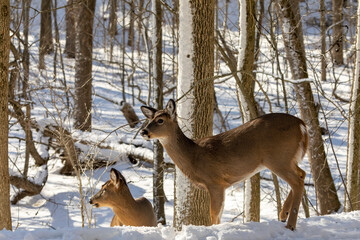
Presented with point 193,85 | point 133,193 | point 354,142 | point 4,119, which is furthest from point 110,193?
point 133,193

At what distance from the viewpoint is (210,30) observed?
22.3 ft

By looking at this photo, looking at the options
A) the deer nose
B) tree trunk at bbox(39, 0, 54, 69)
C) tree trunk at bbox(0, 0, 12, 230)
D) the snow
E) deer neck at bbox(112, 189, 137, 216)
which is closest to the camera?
the snow

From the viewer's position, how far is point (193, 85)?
6.67 meters

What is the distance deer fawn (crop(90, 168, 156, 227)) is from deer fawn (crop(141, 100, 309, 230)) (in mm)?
1638

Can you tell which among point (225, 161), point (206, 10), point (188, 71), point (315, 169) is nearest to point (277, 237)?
point (225, 161)

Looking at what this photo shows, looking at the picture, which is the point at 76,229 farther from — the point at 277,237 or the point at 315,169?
the point at 315,169

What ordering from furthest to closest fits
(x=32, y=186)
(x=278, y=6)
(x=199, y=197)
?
(x=32, y=186) → (x=278, y=6) → (x=199, y=197)

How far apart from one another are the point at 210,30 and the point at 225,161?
2.18m

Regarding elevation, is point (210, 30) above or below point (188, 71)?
above

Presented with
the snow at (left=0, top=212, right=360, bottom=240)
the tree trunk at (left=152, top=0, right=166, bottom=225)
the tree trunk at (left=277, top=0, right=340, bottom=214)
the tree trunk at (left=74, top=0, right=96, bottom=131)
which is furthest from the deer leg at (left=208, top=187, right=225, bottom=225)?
the tree trunk at (left=74, top=0, right=96, bottom=131)

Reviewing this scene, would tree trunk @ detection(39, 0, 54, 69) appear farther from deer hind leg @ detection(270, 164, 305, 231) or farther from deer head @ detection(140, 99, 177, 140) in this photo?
deer hind leg @ detection(270, 164, 305, 231)

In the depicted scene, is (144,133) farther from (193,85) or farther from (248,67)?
(248,67)

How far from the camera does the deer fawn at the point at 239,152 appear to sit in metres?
5.11

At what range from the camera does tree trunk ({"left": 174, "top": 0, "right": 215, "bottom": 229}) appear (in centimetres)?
658
